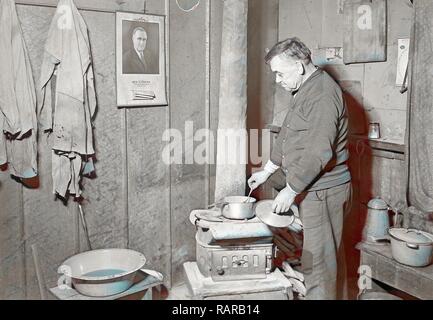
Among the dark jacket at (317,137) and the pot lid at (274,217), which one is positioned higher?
the dark jacket at (317,137)

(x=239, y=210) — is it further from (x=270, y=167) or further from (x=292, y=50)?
(x=292, y=50)

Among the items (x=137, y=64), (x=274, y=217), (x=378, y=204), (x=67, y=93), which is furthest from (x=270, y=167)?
(x=67, y=93)

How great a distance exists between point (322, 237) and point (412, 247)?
0.50 metres

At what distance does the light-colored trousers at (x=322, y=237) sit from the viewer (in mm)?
2381

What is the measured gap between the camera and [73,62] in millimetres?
2596

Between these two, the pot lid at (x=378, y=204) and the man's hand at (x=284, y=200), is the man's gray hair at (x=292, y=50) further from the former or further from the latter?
the pot lid at (x=378, y=204)

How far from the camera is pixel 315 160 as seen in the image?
224 cm

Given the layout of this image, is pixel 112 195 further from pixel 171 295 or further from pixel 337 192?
pixel 337 192

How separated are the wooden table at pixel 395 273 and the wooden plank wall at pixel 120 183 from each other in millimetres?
1198

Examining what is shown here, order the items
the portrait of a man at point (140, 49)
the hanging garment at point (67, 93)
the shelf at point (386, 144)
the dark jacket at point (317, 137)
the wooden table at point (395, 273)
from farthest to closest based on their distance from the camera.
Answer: the portrait of a man at point (140, 49)
the shelf at point (386, 144)
the hanging garment at point (67, 93)
the wooden table at point (395, 273)
the dark jacket at point (317, 137)

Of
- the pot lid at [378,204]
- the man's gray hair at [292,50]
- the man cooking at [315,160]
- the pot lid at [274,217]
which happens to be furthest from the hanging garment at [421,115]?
the pot lid at [274,217]

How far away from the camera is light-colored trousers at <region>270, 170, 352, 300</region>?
2381mm
